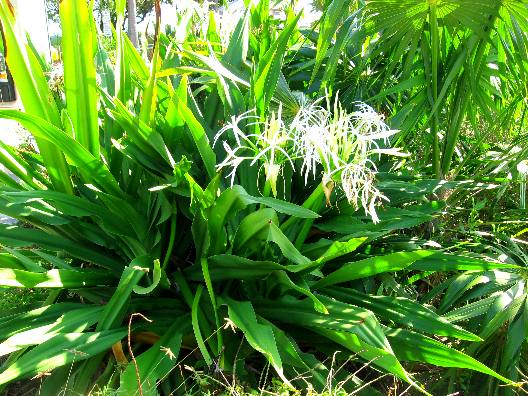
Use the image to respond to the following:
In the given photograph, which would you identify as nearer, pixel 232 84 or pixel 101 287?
pixel 101 287

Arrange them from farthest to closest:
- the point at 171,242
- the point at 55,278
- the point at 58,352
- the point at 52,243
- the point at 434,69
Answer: the point at 434,69 → the point at 52,243 → the point at 171,242 → the point at 55,278 → the point at 58,352

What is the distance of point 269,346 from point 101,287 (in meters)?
0.80

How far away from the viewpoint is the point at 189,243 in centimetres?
216

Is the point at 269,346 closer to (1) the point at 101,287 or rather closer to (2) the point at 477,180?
(1) the point at 101,287

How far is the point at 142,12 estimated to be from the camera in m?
26.5

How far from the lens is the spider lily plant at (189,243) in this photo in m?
1.64

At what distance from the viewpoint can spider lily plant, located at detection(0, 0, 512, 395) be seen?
1638mm

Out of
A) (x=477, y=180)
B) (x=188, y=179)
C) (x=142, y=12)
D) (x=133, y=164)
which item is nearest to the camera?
(x=188, y=179)

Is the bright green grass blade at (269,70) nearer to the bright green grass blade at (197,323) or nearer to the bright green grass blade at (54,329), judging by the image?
the bright green grass blade at (197,323)

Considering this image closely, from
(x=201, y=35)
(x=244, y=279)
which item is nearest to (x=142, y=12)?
(x=201, y=35)

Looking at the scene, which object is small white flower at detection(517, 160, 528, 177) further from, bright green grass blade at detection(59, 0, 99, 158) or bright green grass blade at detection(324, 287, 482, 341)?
bright green grass blade at detection(59, 0, 99, 158)

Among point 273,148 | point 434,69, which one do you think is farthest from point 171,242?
point 434,69

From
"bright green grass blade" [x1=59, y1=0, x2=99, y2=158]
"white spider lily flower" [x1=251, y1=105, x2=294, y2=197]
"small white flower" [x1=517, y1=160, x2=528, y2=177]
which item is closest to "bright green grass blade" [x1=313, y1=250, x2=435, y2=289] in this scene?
"white spider lily flower" [x1=251, y1=105, x2=294, y2=197]

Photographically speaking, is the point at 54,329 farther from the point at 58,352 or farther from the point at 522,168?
the point at 522,168
